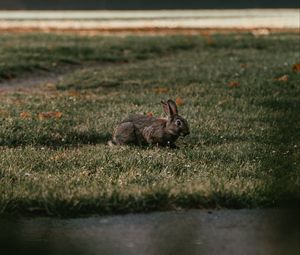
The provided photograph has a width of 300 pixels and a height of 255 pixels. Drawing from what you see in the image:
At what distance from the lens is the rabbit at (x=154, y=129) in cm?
787

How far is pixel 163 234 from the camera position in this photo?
17.0 feet

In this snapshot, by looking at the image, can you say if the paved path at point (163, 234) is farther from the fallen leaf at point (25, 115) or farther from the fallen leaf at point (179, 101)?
the fallen leaf at point (179, 101)

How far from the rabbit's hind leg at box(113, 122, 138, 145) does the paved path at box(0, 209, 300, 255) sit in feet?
8.19

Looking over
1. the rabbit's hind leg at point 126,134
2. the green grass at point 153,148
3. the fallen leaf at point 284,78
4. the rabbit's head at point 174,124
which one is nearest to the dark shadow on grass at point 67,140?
the green grass at point 153,148

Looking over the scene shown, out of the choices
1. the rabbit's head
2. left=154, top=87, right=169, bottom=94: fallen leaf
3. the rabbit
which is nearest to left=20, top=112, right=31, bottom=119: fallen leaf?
the rabbit

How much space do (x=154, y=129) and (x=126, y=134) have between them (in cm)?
31

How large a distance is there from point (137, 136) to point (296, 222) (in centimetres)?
298

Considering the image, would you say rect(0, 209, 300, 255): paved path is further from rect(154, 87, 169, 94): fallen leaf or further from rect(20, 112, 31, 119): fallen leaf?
rect(154, 87, 169, 94): fallen leaf

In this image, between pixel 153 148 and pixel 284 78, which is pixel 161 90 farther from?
pixel 153 148

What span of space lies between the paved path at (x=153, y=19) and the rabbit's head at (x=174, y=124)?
23.0 m

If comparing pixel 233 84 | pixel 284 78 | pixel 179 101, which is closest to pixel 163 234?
pixel 179 101
